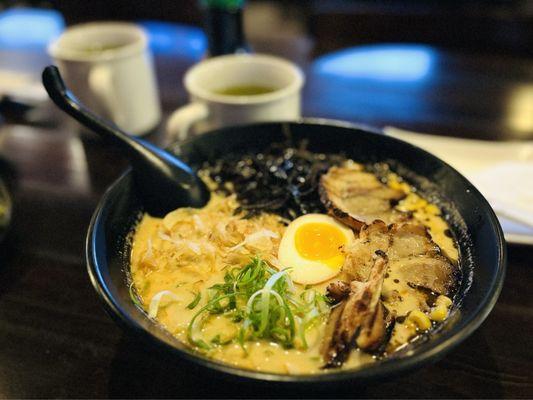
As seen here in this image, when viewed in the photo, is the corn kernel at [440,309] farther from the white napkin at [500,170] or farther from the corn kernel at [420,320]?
the white napkin at [500,170]

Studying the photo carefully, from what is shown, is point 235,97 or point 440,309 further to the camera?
point 235,97

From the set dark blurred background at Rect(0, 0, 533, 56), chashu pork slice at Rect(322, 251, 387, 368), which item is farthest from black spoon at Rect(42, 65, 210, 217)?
dark blurred background at Rect(0, 0, 533, 56)

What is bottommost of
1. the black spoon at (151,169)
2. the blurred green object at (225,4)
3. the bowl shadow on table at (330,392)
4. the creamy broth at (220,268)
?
the bowl shadow on table at (330,392)

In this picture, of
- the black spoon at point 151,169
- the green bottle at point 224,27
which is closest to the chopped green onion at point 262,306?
the black spoon at point 151,169

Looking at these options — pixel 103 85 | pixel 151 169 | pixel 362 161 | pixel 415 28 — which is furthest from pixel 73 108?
pixel 415 28

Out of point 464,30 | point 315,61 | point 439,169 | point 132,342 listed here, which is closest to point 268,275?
point 132,342

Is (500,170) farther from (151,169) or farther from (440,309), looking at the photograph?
(151,169)

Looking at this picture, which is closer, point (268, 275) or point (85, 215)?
point (268, 275)

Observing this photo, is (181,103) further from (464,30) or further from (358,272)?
(464,30)
